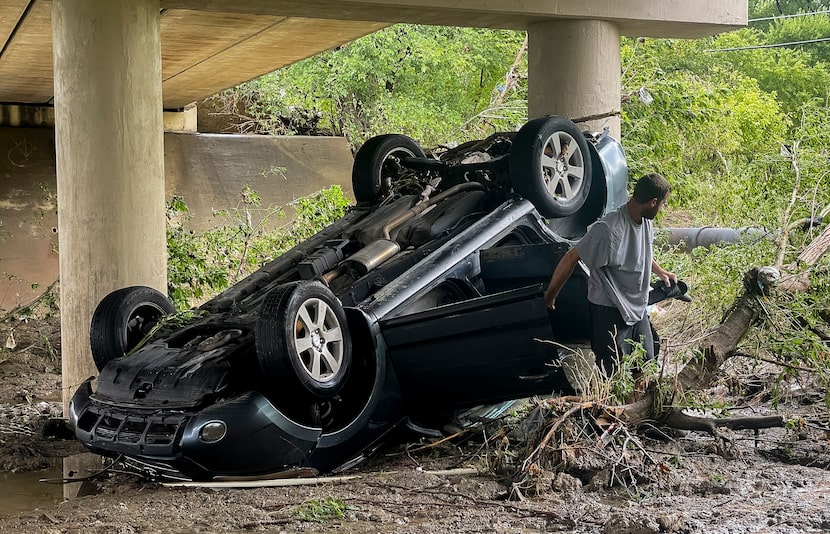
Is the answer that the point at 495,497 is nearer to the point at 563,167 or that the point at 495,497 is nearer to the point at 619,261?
the point at 619,261

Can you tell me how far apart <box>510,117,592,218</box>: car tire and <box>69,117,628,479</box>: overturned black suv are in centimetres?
1

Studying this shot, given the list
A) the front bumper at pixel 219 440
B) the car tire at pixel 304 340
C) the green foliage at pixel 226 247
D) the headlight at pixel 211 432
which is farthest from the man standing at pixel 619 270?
the green foliage at pixel 226 247

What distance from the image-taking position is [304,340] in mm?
5730

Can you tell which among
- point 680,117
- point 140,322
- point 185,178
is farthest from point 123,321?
point 185,178

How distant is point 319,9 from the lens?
343 inches

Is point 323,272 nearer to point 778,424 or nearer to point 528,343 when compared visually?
point 528,343

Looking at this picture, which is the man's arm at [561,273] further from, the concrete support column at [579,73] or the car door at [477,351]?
the concrete support column at [579,73]

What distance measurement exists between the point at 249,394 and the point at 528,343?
1669mm

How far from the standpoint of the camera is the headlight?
18.1 ft

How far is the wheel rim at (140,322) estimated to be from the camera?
6621 mm

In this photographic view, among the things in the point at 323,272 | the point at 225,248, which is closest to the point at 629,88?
the point at 225,248

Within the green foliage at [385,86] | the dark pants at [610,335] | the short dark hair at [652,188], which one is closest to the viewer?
the short dark hair at [652,188]

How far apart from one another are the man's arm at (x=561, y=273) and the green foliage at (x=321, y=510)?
72.2 inches

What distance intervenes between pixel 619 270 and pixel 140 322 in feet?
10.7
